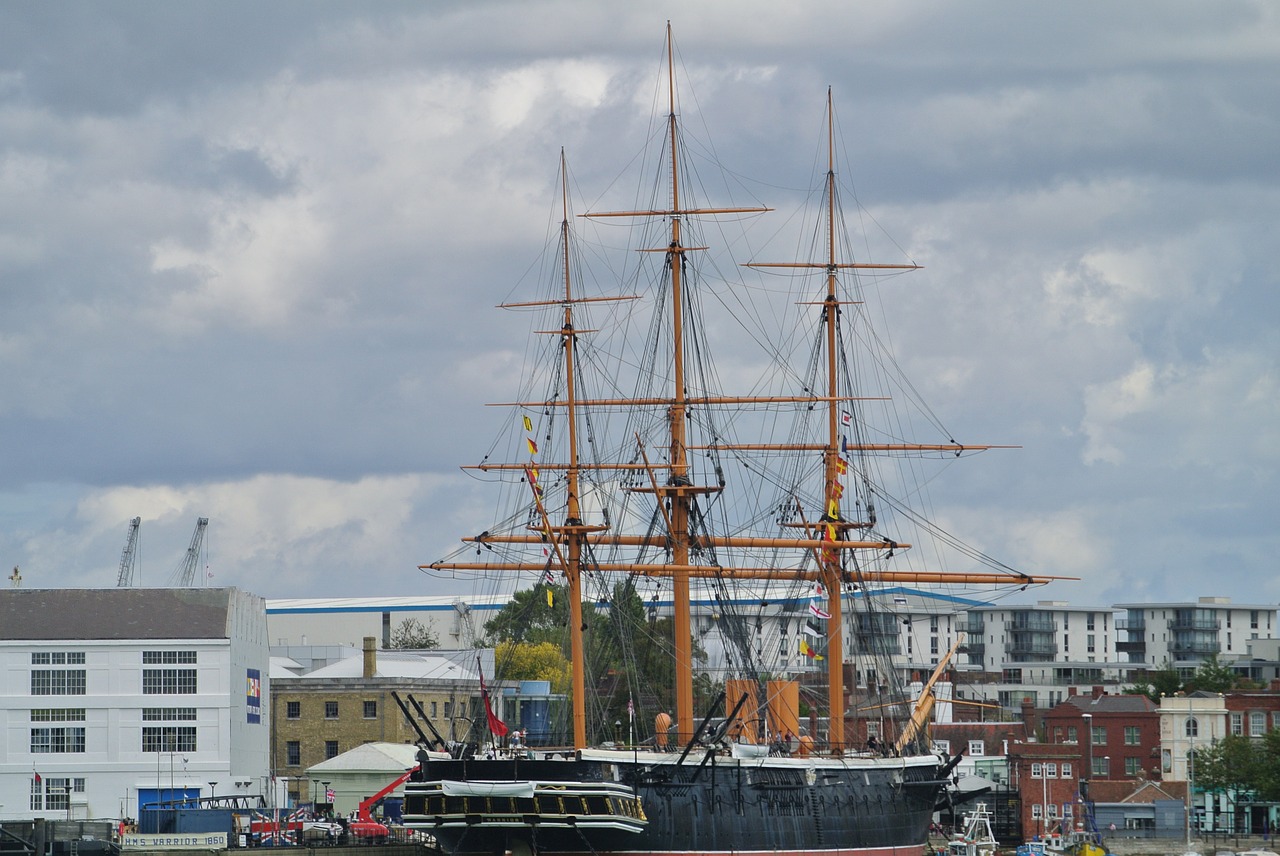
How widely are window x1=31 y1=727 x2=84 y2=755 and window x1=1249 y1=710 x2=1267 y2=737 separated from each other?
67.7 m

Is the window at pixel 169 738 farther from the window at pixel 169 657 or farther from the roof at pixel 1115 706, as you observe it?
the roof at pixel 1115 706

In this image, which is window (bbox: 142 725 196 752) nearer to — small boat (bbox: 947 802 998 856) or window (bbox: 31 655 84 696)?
window (bbox: 31 655 84 696)

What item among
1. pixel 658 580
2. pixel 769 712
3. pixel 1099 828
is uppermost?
pixel 658 580

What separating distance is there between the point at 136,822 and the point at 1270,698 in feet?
223

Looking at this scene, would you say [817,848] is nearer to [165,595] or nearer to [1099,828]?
[1099,828]

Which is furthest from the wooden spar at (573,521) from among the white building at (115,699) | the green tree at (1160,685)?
the green tree at (1160,685)

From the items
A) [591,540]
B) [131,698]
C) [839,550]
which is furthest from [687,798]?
[131,698]

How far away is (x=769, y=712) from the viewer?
9300 cm

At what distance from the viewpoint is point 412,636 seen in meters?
191

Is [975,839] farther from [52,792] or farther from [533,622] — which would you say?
[533,622]

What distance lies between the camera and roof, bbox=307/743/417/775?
104938mm

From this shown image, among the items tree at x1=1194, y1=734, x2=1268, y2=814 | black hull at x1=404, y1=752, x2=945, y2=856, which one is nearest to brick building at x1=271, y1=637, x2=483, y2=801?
tree at x1=1194, y1=734, x2=1268, y2=814

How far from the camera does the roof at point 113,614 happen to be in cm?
10488

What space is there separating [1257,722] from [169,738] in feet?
210
